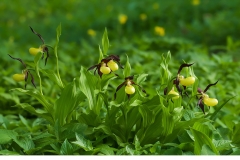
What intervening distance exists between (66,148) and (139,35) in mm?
4809

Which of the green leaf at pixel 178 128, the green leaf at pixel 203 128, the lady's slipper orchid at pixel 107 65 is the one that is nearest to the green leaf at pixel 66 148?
the lady's slipper orchid at pixel 107 65

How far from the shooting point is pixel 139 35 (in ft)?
22.7

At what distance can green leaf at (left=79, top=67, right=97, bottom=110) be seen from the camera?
240cm

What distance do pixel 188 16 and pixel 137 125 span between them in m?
5.31

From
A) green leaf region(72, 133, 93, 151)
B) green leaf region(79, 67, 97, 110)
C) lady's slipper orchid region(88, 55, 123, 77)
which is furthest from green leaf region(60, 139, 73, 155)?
lady's slipper orchid region(88, 55, 123, 77)

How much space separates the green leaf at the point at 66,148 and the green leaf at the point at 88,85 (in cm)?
27

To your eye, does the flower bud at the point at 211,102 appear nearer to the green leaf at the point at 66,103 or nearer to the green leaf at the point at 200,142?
the green leaf at the point at 200,142

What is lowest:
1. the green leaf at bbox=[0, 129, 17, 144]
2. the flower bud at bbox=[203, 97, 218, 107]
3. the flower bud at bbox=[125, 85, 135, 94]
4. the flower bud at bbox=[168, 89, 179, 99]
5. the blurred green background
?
the blurred green background

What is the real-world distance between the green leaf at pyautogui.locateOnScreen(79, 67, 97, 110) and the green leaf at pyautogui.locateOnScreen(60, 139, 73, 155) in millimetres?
265

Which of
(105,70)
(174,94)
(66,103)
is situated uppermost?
(105,70)

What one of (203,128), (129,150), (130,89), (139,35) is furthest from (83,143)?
(139,35)

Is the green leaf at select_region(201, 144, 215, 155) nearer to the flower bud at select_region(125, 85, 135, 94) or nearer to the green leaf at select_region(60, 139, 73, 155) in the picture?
the flower bud at select_region(125, 85, 135, 94)

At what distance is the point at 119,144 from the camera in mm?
2418

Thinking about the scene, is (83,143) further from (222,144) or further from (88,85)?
(222,144)
